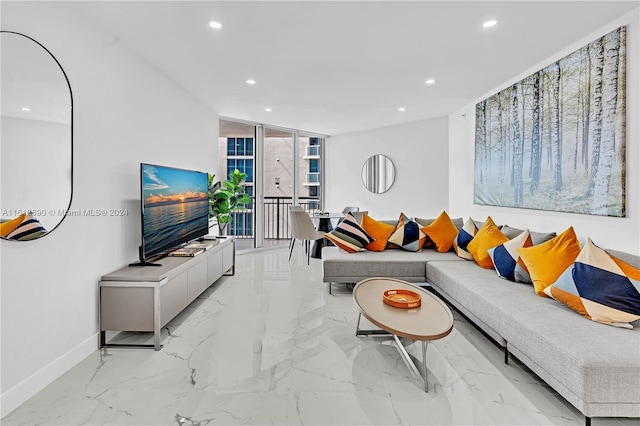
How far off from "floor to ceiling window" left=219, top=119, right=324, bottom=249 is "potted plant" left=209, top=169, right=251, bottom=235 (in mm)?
1061

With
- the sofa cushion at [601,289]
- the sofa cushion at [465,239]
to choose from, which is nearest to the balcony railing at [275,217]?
the sofa cushion at [465,239]

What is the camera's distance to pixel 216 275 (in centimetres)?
387

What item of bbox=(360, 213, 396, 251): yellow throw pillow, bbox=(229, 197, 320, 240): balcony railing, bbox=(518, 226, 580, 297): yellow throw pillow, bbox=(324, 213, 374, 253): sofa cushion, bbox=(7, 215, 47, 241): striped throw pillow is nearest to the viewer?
bbox=(7, 215, 47, 241): striped throw pillow

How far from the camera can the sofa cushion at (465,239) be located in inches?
146

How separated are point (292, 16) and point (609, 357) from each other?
9.14 feet

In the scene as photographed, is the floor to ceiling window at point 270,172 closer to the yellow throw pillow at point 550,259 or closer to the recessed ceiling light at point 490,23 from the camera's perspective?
the recessed ceiling light at point 490,23

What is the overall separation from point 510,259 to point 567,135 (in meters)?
1.22

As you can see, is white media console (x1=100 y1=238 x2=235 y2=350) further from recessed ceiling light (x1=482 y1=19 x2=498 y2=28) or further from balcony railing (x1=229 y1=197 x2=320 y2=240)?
balcony railing (x1=229 y1=197 x2=320 y2=240)

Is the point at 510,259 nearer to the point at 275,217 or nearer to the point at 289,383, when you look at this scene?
the point at 289,383

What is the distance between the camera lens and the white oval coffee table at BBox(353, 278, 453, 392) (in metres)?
1.88

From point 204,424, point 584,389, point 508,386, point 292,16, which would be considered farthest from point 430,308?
point 292,16

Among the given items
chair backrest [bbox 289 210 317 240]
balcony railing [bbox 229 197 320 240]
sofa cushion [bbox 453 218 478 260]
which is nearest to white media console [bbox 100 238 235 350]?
chair backrest [bbox 289 210 317 240]

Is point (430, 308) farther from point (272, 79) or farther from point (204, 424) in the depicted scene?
point (272, 79)

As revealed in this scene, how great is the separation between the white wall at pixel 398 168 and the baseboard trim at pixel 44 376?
17.8 feet
